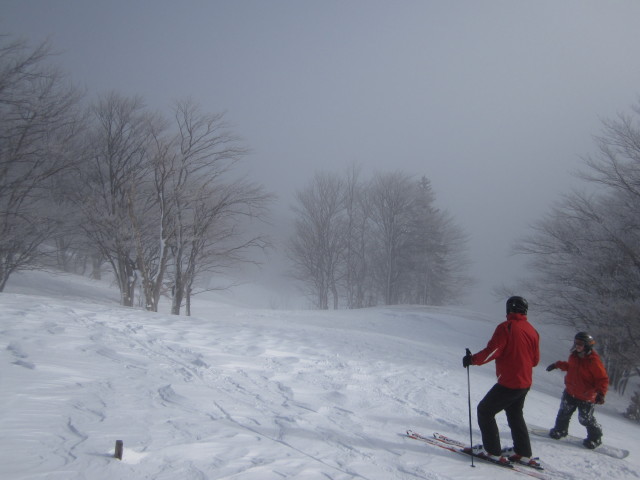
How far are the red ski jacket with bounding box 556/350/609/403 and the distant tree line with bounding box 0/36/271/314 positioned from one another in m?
14.1

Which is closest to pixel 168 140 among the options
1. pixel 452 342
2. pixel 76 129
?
pixel 76 129

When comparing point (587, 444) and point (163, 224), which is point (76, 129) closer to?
point (163, 224)

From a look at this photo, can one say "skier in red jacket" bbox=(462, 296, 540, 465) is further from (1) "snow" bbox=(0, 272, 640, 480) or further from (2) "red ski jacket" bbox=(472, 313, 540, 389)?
(1) "snow" bbox=(0, 272, 640, 480)

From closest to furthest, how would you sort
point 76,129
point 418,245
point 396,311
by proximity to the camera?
point 76,129 → point 396,311 → point 418,245

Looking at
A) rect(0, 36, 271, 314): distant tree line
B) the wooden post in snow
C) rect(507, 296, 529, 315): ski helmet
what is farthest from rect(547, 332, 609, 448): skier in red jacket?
rect(0, 36, 271, 314): distant tree line

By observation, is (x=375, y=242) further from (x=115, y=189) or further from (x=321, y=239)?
(x=115, y=189)

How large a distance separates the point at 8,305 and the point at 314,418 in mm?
8419

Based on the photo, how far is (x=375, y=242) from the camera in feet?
129

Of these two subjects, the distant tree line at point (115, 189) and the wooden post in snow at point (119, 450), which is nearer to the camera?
the wooden post in snow at point (119, 450)

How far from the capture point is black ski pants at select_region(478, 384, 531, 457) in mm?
4855

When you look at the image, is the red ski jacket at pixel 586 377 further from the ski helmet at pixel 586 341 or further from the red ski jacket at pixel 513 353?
the red ski jacket at pixel 513 353

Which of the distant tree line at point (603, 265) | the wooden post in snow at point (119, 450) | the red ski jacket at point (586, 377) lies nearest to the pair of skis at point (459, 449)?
the red ski jacket at point (586, 377)

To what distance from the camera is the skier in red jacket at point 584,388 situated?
19.7ft

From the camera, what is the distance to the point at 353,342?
11609 millimetres
